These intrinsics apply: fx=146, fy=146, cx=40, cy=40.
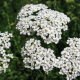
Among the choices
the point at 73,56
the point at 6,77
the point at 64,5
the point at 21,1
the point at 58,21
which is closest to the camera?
the point at 73,56

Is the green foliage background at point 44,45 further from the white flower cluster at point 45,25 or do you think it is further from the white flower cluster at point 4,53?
the white flower cluster at point 45,25

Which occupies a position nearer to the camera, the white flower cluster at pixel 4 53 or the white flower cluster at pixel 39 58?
the white flower cluster at pixel 39 58

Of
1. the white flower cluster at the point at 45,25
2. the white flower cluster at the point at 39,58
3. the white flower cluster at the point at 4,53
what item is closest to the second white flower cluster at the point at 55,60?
the white flower cluster at the point at 39,58

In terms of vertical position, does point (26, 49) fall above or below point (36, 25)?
below

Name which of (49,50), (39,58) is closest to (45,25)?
(49,50)

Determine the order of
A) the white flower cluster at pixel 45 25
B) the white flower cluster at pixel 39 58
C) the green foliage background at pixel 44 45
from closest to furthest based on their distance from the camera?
the white flower cluster at pixel 39 58
the white flower cluster at pixel 45 25
the green foliage background at pixel 44 45

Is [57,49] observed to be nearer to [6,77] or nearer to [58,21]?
[58,21]

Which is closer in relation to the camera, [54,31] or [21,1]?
[54,31]

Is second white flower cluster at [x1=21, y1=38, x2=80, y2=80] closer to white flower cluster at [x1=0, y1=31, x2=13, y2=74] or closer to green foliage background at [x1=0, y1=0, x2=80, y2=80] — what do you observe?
green foliage background at [x1=0, y1=0, x2=80, y2=80]

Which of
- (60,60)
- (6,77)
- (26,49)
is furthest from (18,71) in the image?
(60,60)

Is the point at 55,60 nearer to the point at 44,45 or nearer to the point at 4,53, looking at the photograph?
the point at 44,45

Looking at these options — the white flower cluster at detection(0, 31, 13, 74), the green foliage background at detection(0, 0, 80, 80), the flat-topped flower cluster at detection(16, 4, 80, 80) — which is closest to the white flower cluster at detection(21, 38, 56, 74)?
the flat-topped flower cluster at detection(16, 4, 80, 80)
